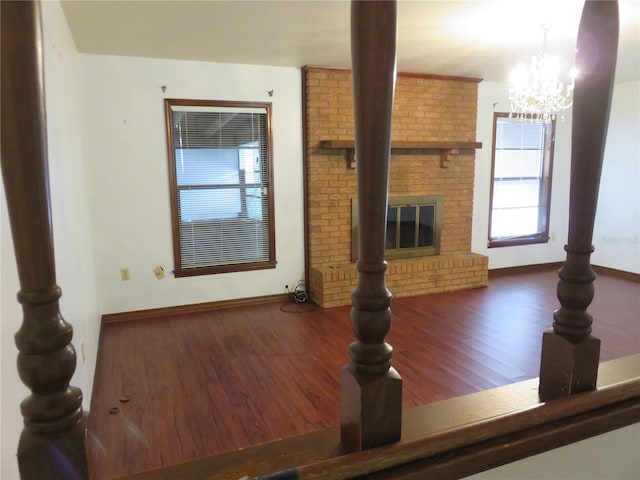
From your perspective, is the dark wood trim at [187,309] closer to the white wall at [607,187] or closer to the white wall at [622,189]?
the white wall at [607,187]

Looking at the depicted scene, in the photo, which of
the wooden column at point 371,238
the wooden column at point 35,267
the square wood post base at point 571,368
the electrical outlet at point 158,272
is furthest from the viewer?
the electrical outlet at point 158,272

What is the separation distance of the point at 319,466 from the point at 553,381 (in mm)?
523

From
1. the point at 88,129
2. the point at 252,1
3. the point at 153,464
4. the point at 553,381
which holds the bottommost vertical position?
the point at 153,464

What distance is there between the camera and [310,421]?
2.54m

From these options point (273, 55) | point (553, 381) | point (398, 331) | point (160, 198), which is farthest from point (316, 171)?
point (553, 381)

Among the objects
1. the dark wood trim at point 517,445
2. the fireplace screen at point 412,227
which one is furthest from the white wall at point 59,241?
the fireplace screen at point 412,227

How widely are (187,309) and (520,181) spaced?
4.60 metres

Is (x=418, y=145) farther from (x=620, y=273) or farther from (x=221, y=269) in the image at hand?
(x=620, y=273)

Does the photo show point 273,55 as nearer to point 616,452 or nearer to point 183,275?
point 183,275

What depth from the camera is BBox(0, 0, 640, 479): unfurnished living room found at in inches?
23.5

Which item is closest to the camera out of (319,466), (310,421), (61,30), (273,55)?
(319,466)

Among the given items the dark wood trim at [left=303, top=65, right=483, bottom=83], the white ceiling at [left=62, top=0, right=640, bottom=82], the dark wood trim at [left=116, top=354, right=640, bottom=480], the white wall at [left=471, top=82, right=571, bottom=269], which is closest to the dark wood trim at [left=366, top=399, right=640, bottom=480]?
the dark wood trim at [left=116, top=354, right=640, bottom=480]

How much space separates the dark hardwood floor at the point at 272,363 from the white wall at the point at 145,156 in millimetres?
330

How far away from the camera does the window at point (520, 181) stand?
5902 mm
